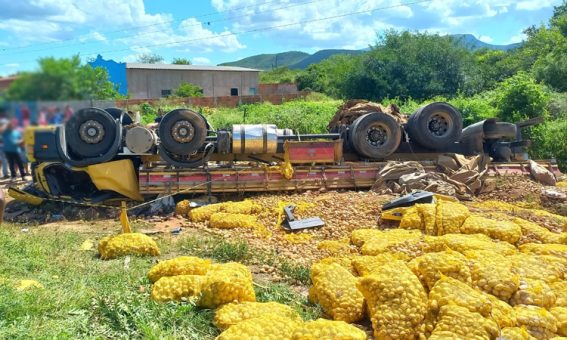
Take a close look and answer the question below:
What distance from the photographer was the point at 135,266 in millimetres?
5863

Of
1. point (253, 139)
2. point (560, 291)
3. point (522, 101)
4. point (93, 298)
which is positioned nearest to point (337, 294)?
point (560, 291)

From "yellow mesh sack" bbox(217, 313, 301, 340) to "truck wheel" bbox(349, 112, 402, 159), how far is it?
278 inches

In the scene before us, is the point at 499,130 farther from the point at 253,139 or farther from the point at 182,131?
the point at 182,131

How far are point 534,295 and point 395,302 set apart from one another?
1345 millimetres

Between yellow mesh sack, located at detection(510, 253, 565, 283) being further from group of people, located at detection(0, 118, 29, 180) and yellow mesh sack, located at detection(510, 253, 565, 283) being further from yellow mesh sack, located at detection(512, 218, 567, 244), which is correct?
group of people, located at detection(0, 118, 29, 180)

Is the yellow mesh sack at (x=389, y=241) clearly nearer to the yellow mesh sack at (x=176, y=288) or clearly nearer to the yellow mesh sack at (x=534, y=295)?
the yellow mesh sack at (x=534, y=295)

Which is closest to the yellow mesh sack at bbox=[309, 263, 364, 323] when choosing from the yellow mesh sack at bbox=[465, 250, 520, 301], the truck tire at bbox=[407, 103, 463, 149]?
the yellow mesh sack at bbox=[465, 250, 520, 301]

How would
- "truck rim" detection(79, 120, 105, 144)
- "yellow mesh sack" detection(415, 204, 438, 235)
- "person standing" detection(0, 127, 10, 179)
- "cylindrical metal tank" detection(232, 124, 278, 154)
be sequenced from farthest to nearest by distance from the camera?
"cylindrical metal tank" detection(232, 124, 278, 154) < "truck rim" detection(79, 120, 105, 144) < "yellow mesh sack" detection(415, 204, 438, 235) < "person standing" detection(0, 127, 10, 179)

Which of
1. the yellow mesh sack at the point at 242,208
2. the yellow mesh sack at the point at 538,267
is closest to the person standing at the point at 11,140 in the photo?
the yellow mesh sack at the point at 538,267

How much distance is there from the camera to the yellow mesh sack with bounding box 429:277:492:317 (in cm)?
400

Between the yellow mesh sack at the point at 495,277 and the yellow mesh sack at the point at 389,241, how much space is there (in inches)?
49.3

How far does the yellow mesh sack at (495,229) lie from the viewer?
21.0 ft

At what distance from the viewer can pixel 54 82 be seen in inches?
64.4

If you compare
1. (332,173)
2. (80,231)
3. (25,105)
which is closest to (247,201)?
(332,173)
